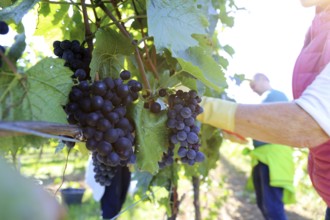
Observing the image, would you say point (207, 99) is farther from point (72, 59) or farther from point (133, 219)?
point (133, 219)

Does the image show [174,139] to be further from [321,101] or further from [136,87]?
[321,101]

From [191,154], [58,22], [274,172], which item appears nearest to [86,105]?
[191,154]

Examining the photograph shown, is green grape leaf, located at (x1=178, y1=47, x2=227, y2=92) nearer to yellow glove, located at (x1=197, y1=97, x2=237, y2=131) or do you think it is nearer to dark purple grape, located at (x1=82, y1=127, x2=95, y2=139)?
dark purple grape, located at (x1=82, y1=127, x2=95, y2=139)

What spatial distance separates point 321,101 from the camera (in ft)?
3.98

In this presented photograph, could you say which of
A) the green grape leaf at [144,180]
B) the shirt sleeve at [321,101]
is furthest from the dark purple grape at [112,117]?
the green grape leaf at [144,180]

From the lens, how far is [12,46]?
60cm

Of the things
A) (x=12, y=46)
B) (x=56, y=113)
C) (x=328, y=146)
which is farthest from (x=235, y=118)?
(x=12, y=46)

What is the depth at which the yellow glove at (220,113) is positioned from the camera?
149 cm

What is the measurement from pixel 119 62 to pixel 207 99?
68 cm

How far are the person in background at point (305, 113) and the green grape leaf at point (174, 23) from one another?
0.51 m

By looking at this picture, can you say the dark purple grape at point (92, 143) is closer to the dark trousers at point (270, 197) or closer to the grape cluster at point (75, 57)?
the grape cluster at point (75, 57)

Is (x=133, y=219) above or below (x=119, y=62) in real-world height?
below

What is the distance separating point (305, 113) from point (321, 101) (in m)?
Answer: 0.07

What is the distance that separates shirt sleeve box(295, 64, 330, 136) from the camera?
1.21m
